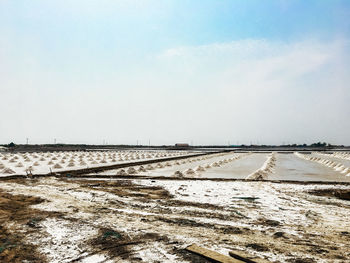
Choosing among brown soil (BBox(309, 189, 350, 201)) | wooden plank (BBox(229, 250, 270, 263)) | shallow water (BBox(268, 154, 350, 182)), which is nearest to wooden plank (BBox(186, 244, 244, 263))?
wooden plank (BBox(229, 250, 270, 263))

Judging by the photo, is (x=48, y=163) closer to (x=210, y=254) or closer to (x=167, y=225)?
(x=167, y=225)

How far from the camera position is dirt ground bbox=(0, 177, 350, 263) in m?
4.52

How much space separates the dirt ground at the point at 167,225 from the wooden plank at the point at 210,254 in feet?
0.39

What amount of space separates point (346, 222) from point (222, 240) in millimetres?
3286

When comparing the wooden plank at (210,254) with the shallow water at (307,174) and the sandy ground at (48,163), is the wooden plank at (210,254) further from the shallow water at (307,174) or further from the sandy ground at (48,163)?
the sandy ground at (48,163)

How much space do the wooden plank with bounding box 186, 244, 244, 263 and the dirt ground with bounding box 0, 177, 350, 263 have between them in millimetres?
117

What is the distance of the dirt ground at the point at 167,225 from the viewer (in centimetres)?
452

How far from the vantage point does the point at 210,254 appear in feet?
14.4

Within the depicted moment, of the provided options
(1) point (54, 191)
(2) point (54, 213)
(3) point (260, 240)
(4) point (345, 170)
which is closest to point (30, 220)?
(2) point (54, 213)

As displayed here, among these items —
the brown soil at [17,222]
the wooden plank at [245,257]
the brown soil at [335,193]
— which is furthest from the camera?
the brown soil at [335,193]

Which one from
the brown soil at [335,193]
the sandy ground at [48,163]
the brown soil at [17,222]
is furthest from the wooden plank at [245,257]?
the sandy ground at [48,163]

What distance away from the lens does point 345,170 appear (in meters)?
17.9

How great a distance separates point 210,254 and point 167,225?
5.82ft

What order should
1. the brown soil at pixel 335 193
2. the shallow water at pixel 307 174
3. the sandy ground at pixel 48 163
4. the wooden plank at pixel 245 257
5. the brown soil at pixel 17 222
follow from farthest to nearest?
the sandy ground at pixel 48 163, the shallow water at pixel 307 174, the brown soil at pixel 335 193, the brown soil at pixel 17 222, the wooden plank at pixel 245 257
